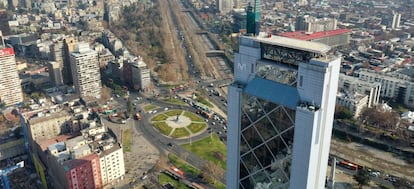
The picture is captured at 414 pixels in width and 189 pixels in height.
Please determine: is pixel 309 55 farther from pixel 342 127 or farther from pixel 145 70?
pixel 145 70

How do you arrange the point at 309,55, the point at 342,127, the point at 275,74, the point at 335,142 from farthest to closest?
the point at 342,127 < the point at 335,142 < the point at 275,74 < the point at 309,55

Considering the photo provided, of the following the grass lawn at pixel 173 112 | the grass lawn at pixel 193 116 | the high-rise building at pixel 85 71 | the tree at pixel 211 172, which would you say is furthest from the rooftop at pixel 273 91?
the high-rise building at pixel 85 71

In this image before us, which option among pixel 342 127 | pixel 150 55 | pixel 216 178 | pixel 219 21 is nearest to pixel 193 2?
pixel 219 21

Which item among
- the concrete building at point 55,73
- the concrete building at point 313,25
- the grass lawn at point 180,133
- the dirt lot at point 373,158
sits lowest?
the dirt lot at point 373,158

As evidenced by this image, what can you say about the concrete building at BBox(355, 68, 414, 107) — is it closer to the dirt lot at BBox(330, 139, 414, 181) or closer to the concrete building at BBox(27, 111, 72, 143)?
the dirt lot at BBox(330, 139, 414, 181)

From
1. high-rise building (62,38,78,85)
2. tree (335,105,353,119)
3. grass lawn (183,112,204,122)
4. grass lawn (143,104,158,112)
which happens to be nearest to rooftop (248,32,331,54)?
grass lawn (183,112,204,122)

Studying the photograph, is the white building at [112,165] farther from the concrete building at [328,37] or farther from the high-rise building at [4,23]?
the high-rise building at [4,23]
